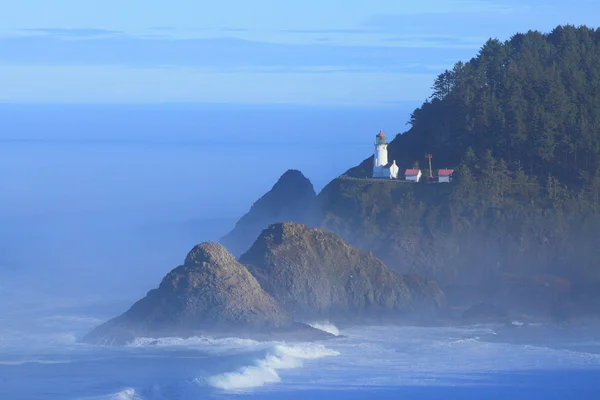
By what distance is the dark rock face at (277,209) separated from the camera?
253 feet

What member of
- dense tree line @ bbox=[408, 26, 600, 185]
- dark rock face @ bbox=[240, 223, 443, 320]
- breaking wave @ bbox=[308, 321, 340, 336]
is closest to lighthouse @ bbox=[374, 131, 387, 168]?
dense tree line @ bbox=[408, 26, 600, 185]

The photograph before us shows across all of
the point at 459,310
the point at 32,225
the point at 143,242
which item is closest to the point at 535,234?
the point at 459,310

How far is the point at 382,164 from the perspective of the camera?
2965 inches

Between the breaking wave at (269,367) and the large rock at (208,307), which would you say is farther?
the large rock at (208,307)

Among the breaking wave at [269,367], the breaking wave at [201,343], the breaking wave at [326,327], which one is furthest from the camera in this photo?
the breaking wave at [326,327]

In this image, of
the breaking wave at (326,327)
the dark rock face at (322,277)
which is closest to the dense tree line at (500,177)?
the dark rock face at (322,277)

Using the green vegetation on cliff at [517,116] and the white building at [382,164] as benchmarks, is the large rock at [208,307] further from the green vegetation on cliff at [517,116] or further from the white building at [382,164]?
the green vegetation on cliff at [517,116]

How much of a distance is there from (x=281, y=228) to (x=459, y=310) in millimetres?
8174

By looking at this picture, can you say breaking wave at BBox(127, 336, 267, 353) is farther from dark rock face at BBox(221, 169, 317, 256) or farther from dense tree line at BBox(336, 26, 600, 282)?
dark rock face at BBox(221, 169, 317, 256)

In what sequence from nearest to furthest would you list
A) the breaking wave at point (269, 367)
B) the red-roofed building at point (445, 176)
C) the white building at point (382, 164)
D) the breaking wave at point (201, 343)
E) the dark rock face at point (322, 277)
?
the breaking wave at point (269, 367) → the breaking wave at point (201, 343) → the dark rock face at point (322, 277) → the red-roofed building at point (445, 176) → the white building at point (382, 164)

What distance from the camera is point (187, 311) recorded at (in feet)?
195

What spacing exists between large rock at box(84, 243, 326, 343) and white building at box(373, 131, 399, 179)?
52.9 ft

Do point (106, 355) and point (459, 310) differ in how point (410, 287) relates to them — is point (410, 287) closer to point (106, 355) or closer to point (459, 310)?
point (459, 310)

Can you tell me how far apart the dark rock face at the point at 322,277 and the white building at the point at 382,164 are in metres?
10.4
